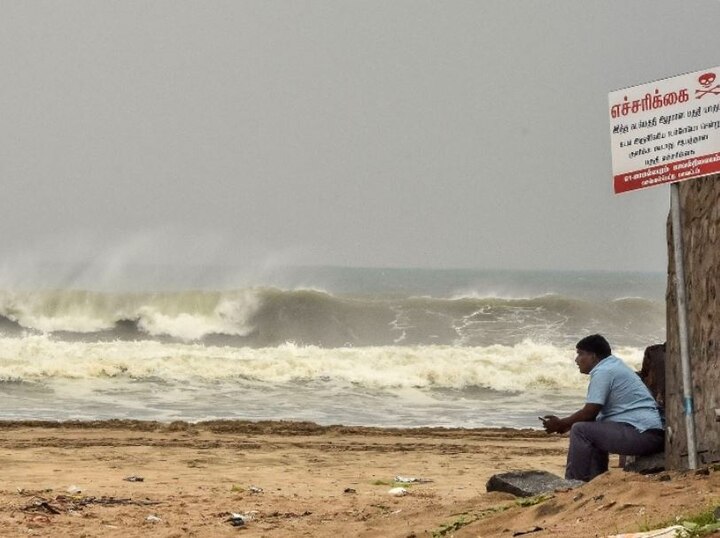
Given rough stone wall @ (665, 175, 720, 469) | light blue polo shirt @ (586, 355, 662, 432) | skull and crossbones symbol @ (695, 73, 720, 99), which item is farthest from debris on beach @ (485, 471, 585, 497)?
skull and crossbones symbol @ (695, 73, 720, 99)

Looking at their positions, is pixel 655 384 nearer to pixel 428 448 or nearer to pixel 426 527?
pixel 426 527

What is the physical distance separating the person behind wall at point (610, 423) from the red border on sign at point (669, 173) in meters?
1.06

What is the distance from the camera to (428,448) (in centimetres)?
1114

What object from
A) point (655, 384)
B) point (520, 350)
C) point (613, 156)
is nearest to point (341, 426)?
point (655, 384)

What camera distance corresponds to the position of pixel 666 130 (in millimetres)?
5426

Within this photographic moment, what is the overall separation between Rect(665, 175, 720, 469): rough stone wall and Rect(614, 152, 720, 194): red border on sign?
0.11m

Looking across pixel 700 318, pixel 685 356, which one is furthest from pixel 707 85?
pixel 685 356

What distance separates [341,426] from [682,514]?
8.88m

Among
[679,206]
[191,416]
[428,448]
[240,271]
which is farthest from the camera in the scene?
[240,271]

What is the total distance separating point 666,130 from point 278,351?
1846 cm

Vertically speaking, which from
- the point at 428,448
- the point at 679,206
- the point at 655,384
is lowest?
the point at 428,448

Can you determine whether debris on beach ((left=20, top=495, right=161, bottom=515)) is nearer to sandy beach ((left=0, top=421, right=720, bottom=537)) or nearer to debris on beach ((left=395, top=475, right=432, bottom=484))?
sandy beach ((left=0, top=421, right=720, bottom=537))

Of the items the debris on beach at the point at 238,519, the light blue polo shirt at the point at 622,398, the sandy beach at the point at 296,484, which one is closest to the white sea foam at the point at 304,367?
the sandy beach at the point at 296,484

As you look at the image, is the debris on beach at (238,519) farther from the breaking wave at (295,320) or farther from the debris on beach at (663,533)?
the breaking wave at (295,320)
